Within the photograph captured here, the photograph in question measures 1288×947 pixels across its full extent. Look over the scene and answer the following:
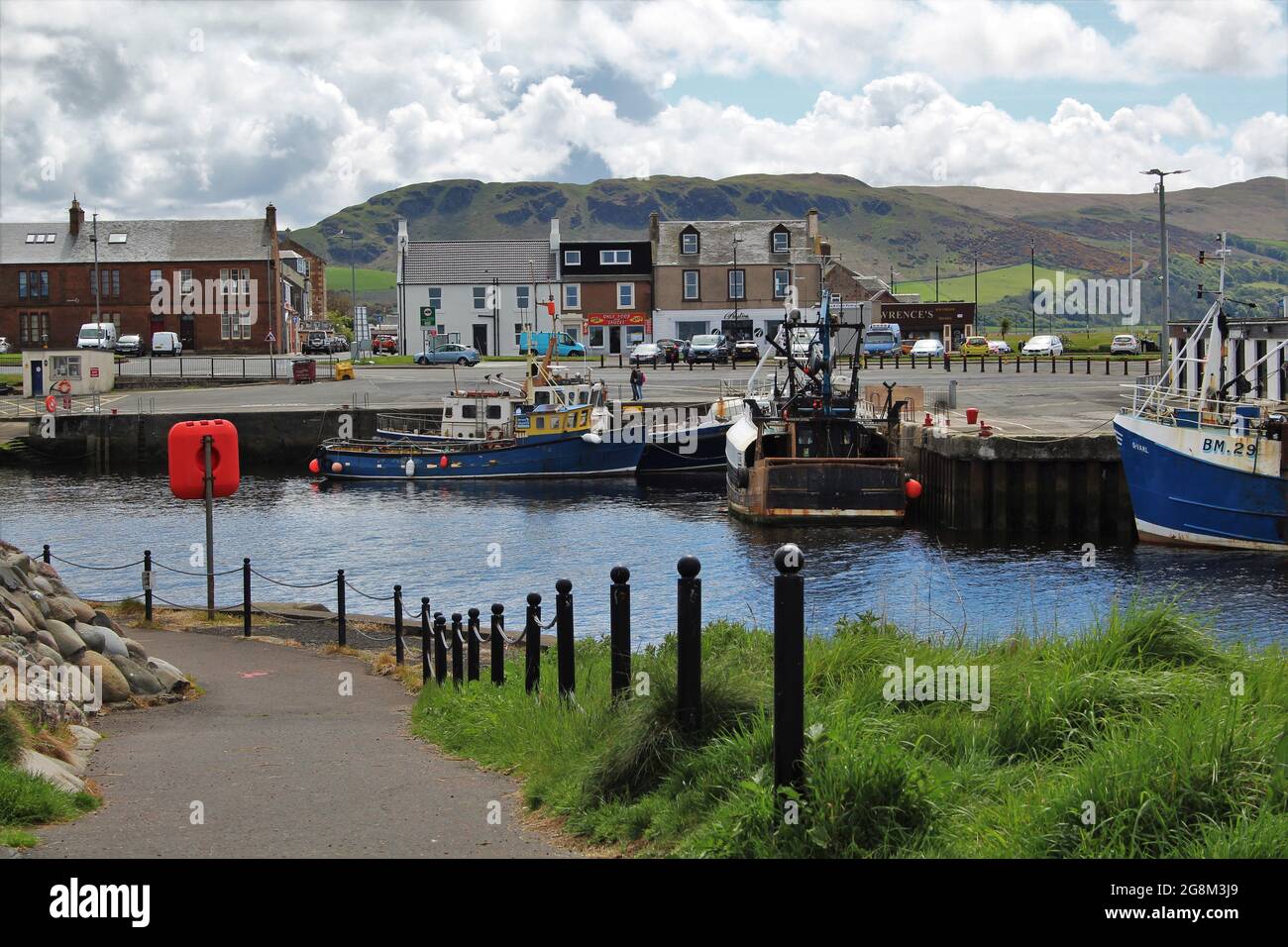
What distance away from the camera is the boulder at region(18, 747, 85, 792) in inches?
338

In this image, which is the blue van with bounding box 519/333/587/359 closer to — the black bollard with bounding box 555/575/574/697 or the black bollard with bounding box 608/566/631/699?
the black bollard with bounding box 555/575/574/697

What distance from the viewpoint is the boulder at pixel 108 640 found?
13727 millimetres

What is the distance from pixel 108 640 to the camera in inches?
546

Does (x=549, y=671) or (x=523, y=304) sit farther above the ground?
(x=523, y=304)

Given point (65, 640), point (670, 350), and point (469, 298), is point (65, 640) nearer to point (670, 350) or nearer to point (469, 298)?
point (670, 350)

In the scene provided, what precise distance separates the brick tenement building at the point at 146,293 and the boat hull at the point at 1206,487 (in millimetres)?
65643

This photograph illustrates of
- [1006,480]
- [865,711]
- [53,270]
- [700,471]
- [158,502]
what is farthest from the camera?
[53,270]

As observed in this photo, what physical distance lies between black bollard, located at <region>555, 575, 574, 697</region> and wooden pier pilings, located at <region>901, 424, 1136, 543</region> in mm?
29449

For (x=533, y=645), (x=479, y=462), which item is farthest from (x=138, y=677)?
(x=479, y=462)

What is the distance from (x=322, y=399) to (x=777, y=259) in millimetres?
41129

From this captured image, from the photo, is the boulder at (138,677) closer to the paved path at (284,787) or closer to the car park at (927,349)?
the paved path at (284,787)
